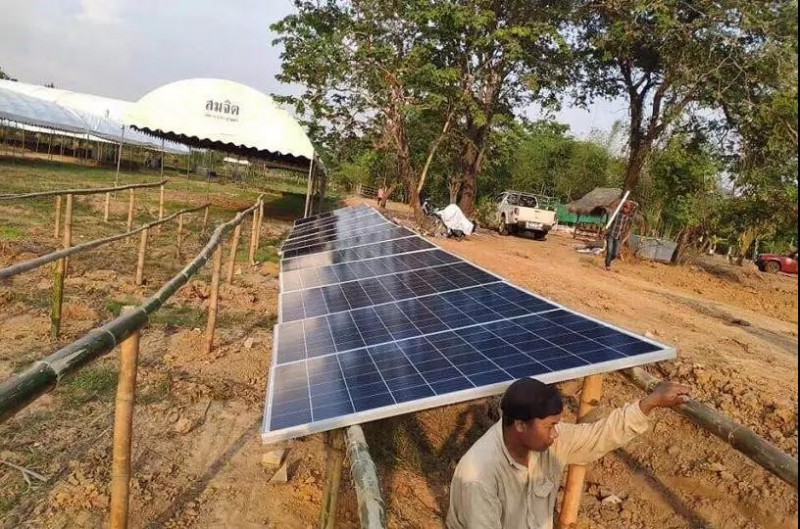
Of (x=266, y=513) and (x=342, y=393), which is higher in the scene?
(x=342, y=393)

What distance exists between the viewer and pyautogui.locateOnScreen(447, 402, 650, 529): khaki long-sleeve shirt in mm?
2525

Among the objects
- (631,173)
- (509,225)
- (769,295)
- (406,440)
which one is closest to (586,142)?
(509,225)

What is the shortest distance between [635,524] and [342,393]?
2931mm

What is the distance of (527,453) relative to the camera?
266 cm

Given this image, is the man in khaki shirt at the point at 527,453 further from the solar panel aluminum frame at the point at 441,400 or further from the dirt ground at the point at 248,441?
the dirt ground at the point at 248,441

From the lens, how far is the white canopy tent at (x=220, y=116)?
1650cm

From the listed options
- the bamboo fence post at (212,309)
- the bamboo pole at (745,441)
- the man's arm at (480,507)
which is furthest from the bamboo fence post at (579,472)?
the bamboo fence post at (212,309)

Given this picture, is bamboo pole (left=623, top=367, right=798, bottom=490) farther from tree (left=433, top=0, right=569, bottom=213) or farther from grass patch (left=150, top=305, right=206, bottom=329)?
tree (left=433, top=0, right=569, bottom=213)

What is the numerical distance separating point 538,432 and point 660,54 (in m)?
16.0

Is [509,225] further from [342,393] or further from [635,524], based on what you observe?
[342,393]

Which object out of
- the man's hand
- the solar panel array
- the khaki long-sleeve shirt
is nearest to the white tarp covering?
the solar panel array

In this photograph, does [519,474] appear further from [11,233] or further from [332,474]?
[11,233]

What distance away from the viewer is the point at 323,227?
11.2 meters

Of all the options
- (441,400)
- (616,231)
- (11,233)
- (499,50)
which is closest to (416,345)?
(441,400)
